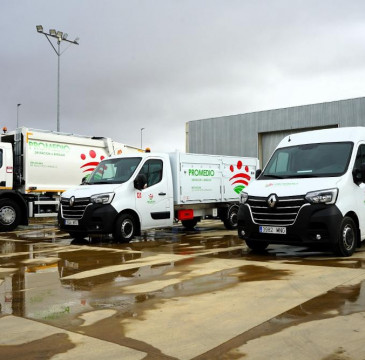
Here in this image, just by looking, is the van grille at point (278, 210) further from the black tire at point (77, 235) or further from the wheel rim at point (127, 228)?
the black tire at point (77, 235)

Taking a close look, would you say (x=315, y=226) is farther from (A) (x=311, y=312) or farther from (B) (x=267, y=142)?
(B) (x=267, y=142)

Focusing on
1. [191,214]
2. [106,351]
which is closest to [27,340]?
[106,351]

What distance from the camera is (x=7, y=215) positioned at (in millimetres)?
14047

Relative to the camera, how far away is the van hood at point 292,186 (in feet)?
24.3

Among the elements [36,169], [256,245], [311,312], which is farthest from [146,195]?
[311,312]

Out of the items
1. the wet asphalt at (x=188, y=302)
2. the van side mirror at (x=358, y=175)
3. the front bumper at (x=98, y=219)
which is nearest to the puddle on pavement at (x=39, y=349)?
the wet asphalt at (x=188, y=302)

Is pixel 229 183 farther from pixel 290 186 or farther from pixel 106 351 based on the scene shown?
pixel 106 351

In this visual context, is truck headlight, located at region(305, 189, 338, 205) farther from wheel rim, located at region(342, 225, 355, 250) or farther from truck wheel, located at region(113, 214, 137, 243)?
truck wheel, located at region(113, 214, 137, 243)

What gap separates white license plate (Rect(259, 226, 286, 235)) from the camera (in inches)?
295

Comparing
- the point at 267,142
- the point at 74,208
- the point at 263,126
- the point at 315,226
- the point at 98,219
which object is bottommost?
the point at 315,226

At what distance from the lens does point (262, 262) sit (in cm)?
729

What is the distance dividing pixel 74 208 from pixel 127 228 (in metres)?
1.32

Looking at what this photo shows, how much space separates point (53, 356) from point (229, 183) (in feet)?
35.9

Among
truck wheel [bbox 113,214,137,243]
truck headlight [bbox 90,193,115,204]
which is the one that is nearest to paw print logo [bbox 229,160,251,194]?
truck wheel [bbox 113,214,137,243]
